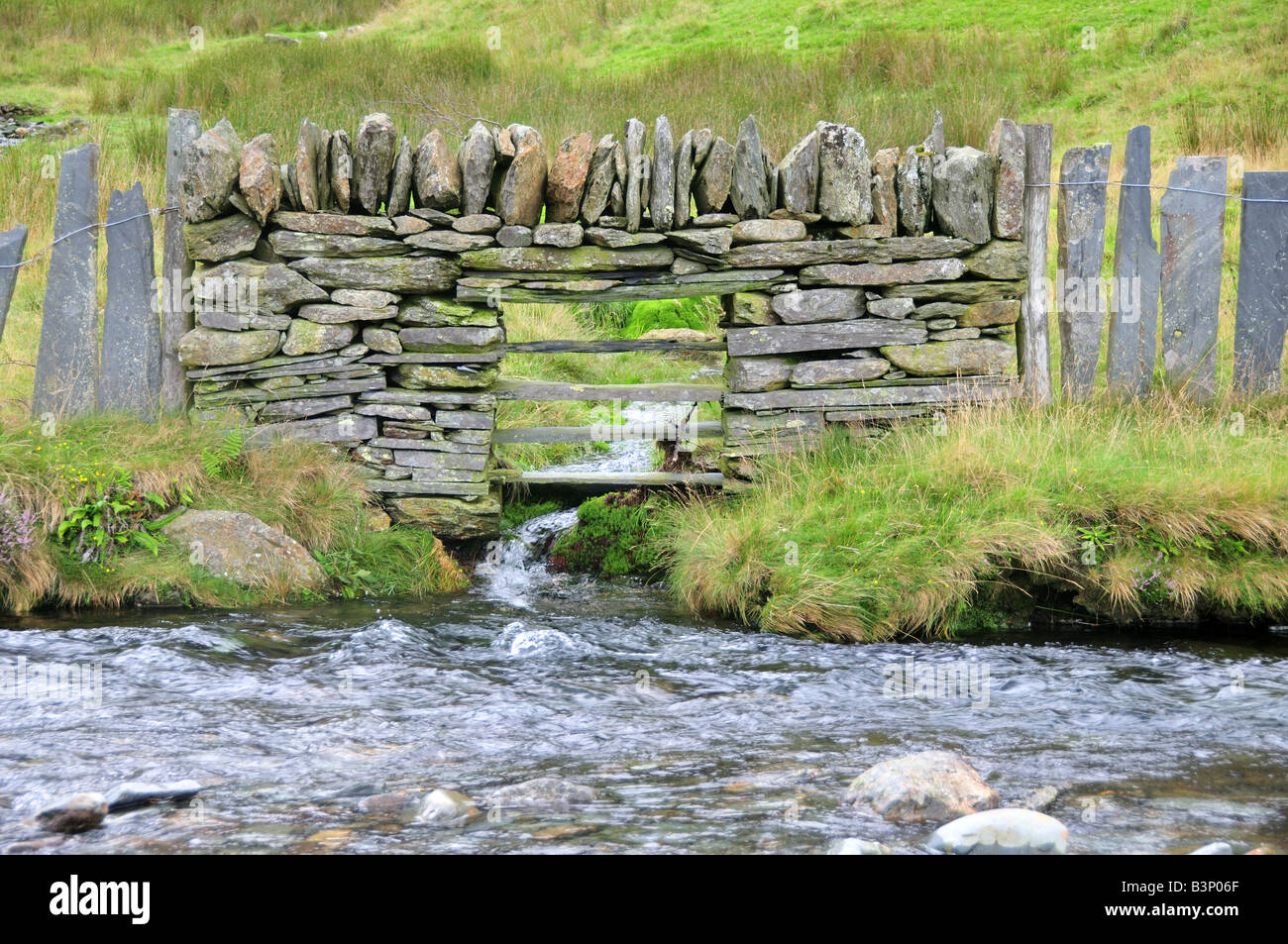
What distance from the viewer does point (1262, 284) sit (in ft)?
20.6

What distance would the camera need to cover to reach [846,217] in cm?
597

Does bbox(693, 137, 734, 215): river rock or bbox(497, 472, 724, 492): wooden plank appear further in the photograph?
bbox(497, 472, 724, 492): wooden plank

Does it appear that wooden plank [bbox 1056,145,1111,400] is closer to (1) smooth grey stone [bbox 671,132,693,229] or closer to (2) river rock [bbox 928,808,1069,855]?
(1) smooth grey stone [bbox 671,132,693,229]

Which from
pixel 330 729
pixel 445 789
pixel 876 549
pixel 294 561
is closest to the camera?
pixel 445 789

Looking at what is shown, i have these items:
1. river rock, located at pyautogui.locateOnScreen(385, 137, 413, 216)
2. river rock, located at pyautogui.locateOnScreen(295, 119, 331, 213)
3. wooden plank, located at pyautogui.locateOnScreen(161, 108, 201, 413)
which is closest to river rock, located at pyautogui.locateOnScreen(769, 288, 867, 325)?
river rock, located at pyautogui.locateOnScreen(385, 137, 413, 216)

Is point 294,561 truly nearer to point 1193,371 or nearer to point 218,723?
point 218,723

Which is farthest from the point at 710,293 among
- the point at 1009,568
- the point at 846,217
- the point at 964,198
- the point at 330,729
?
the point at 330,729

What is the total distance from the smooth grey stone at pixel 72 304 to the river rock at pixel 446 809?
4229mm

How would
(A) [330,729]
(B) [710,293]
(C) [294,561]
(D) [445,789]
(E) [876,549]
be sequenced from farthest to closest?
(B) [710,293], (C) [294,561], (E) [876,549], (A) [330,729], (D) [445,789]

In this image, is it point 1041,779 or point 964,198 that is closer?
point 1041,779

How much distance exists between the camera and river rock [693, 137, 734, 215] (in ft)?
19.2

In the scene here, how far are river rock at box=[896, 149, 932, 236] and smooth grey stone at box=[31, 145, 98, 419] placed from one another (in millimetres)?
4678

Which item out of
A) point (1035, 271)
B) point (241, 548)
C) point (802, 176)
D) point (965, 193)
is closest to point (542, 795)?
point (241, 548)

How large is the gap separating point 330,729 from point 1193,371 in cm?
528
